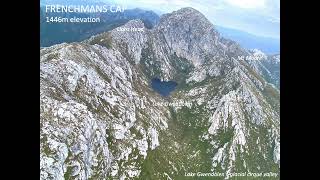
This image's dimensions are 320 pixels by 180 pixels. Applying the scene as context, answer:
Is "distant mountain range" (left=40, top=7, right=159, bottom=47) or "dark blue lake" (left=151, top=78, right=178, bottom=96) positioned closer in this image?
"distant mountain range" (left=40, top=7, right=159, bottom=47)

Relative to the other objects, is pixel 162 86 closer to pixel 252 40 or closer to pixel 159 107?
pixel 159 107

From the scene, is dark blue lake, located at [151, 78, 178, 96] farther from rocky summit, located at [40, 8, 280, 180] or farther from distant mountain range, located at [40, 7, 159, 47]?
distant mountain range, located at [40, 7, 159, 47]

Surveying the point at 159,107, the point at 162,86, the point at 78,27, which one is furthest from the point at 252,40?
the point at 78,27

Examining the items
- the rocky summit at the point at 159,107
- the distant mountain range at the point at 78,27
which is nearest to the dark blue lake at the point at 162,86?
the rocky summit at the point at 159,107

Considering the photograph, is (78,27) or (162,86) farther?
(162,86)

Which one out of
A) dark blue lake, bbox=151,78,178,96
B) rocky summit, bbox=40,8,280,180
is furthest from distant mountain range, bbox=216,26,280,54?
dark blue lake, bbox=151,78,178,96

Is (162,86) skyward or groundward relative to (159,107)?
skyward

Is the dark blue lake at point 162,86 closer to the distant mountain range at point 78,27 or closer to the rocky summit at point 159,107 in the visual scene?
the rocky summit at point 159,107
